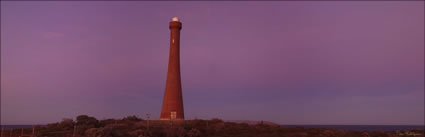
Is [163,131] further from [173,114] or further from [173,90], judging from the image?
[173,90]

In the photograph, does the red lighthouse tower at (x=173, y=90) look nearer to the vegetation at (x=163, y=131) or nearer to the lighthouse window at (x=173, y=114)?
the lighthouse window at (x=173, y=114)

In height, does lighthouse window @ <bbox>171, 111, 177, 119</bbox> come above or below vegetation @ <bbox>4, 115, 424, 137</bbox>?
above

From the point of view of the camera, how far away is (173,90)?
44.7 m

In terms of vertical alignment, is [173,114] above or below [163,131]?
above

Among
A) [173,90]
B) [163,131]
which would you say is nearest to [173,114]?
[173,90]

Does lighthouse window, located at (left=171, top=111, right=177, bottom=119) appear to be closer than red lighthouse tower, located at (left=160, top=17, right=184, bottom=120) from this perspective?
Yes

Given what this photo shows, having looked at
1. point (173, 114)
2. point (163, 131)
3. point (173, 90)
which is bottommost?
point (163, 131)

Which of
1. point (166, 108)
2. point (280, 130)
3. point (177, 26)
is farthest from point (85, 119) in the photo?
point (280, 130)

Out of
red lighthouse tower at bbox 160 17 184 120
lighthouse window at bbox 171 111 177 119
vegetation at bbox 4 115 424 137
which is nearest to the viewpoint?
vegetation at bbox 4 115 424 137

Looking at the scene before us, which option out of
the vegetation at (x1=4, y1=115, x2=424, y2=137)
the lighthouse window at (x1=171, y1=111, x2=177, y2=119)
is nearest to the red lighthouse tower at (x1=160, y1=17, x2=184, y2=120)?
the lighthouse window at (x1=171, y1=111, x2=177, y2=119)

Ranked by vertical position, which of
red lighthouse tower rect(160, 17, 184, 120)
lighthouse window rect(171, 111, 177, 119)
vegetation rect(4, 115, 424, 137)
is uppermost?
red lighthouse tower rect(160, 17, 184, 120)

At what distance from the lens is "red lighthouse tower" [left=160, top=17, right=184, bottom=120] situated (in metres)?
44.5

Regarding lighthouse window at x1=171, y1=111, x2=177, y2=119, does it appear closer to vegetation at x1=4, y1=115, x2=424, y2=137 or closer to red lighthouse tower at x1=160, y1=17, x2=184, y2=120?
red lighthouse tower at x1=160, y1=17, x2=184, y2=120

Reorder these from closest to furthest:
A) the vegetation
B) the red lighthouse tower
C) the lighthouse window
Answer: the vegetation
the lighthouse window
the red lighthouse tower
